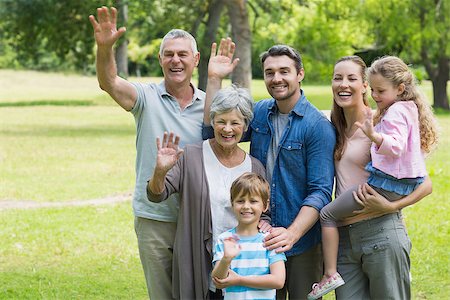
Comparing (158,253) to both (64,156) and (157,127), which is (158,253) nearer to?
(157,127)

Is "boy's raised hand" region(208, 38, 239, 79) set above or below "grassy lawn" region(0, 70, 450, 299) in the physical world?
above

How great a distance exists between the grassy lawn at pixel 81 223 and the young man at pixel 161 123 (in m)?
2.61

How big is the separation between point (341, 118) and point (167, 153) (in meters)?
1.06

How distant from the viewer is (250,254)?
169 inches

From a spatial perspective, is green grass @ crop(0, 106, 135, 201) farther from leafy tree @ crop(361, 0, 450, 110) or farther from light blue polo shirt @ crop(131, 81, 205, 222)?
leafy tree @ crop(361, 0, 450, 110)

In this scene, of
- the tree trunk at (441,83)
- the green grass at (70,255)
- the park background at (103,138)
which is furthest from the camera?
the tree trunk at (441,83)

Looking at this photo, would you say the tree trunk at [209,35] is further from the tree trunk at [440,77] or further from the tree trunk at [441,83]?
the tree trunk at [441,83]

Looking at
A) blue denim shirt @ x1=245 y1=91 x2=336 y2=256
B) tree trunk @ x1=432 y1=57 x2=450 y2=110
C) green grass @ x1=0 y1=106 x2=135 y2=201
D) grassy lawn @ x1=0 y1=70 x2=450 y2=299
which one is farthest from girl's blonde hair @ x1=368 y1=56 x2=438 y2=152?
tree trunk @ x1=432 y1=57 x2=450 y2=110

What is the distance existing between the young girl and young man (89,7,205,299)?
918mm

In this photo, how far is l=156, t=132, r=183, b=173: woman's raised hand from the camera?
4230mm

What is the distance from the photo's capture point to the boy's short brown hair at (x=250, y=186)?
423cm

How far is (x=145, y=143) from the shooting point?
4906 mm

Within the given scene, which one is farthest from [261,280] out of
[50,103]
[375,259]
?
[50,103]

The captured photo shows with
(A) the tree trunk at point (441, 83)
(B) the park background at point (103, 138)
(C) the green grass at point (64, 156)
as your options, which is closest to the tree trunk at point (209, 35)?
(B) the park background at point (103, 138)
